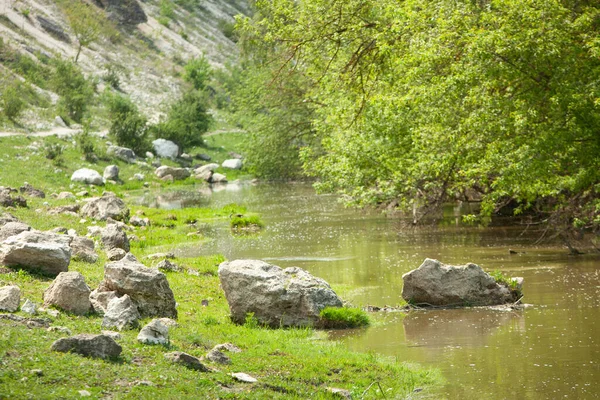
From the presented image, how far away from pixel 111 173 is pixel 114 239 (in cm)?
2596

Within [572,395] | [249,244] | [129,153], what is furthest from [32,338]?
[129,153]

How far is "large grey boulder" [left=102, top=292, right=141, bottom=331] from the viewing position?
11.4m

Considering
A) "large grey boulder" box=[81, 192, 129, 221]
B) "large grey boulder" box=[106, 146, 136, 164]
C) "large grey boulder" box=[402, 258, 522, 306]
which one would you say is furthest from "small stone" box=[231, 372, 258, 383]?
"large grey boulder" box=[106, 146, 136, 164]

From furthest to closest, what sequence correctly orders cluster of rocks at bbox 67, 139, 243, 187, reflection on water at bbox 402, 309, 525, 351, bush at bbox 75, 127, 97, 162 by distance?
bush at bbox 75, 127, 97, 162
cluster of rocks at bbox 67, 139, 243, 187
reflection on water at bbox 402, 309, 525, 351

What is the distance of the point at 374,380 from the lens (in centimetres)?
1057

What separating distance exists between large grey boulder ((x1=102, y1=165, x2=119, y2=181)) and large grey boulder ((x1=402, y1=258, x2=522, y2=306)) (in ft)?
104

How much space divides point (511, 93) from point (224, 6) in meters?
94.6

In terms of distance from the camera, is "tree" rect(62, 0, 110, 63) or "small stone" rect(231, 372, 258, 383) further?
"tree" rect(62, 0, 110, 63)

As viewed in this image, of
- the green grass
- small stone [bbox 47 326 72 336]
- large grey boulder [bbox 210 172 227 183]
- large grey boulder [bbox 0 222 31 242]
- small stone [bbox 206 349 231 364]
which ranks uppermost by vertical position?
small stone [bbox 206 349 231 364]

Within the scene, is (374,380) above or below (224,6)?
below

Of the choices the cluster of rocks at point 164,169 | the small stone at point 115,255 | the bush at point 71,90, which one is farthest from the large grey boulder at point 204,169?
the small stone at point 115,255

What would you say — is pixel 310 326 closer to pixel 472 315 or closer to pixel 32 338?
pixel 472 315

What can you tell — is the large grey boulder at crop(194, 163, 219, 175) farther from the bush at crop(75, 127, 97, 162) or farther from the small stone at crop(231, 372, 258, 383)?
the small stone at crop(231, 372, 258, 383)

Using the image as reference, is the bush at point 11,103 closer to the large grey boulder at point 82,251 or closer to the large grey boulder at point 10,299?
the large grey boulder at point 82,251
